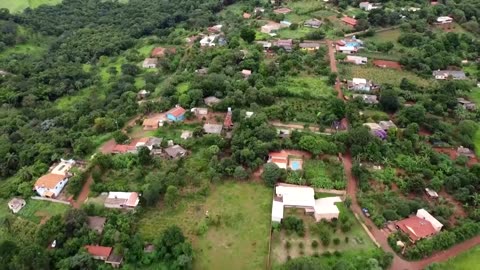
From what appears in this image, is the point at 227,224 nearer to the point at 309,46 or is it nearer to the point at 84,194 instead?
the point at 84,194

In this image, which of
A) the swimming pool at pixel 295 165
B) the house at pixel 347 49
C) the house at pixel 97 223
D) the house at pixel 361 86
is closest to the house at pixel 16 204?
the house at pixel 97 223

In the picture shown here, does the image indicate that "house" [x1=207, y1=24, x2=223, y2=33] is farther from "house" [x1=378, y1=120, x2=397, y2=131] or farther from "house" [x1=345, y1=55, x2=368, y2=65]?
"house" [x1=378, y1=120, x2=397, y2=131]

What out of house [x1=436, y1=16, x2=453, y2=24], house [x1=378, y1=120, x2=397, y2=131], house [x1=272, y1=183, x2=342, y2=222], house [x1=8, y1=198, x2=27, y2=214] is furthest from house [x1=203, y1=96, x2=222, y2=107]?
house [x1=436, y1=16, x2=453, y2=24]

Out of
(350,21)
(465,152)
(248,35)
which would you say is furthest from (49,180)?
(350,21)

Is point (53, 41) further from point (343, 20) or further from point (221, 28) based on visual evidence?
point (343, 20)

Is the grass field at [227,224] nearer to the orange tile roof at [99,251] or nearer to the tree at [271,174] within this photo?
the tree at [271,174]

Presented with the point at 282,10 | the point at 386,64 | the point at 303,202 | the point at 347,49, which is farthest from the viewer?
the point at 282,10

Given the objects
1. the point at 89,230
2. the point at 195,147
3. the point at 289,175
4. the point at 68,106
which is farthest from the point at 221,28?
the point at 89,230
